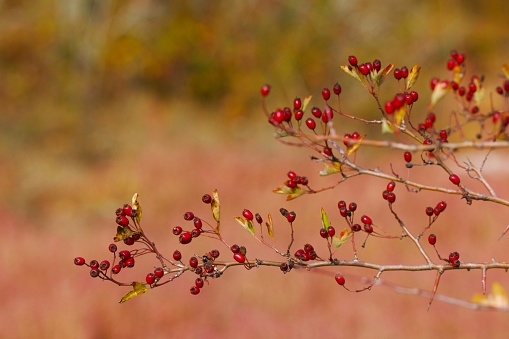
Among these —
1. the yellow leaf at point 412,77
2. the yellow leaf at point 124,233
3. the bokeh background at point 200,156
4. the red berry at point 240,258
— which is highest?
the bokeh background at point 200,156

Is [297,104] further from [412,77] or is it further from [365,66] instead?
[412,77]

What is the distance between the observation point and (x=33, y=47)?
17.8 meters

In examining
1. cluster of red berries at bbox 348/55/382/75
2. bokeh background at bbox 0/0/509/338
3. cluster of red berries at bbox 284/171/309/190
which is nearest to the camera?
cluster of red berries at bbox 348/55/382/75

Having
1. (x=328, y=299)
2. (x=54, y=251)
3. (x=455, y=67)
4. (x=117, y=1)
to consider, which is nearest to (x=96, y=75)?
(x=117, y=1)

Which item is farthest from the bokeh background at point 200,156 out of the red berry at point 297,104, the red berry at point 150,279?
the red berry at point 297,104

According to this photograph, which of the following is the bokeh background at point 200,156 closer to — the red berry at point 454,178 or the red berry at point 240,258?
the red berry at point 240,258

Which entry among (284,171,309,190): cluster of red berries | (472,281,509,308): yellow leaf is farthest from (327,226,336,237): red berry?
(472,281,509,308): yellow leaf

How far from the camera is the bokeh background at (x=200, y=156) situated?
6297 mm

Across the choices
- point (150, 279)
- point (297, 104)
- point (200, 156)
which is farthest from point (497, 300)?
point (200, 156)

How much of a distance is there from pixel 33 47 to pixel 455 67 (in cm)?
1783

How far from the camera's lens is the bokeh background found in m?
6.30

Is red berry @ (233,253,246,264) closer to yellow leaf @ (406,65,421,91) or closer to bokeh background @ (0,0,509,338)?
yellow leaf @ (406,65,421,91)

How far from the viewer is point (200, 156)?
13.3m

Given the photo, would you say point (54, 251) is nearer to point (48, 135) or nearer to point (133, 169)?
point (133, 169)
